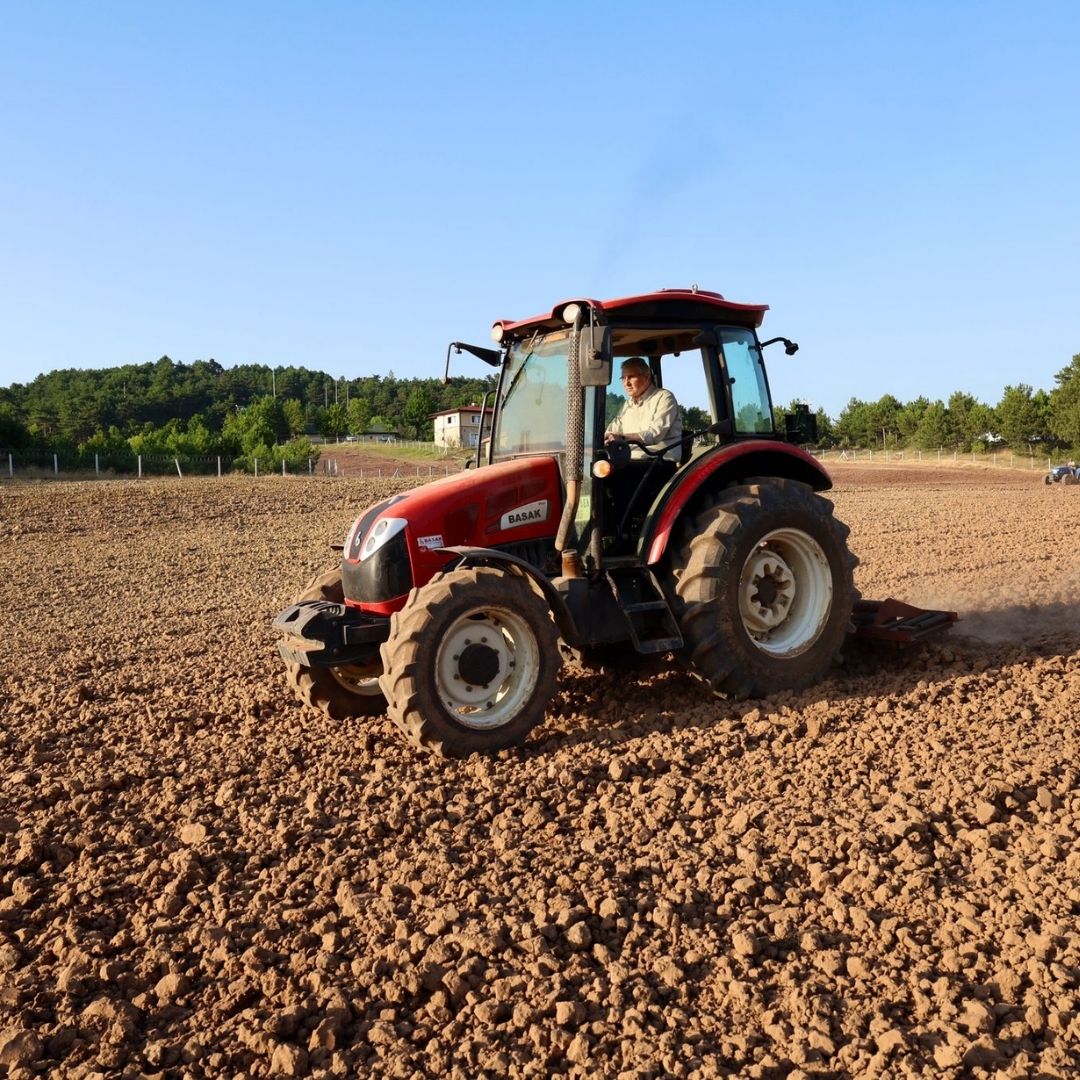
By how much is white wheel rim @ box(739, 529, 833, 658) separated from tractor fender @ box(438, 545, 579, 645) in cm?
123

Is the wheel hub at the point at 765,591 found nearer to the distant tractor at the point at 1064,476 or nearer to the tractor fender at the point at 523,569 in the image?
the tractor fender at the point at 523,569

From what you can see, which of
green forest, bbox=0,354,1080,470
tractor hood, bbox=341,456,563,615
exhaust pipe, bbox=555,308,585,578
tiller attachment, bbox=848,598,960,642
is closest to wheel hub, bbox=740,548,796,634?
→ tiller attachment, bbox=848,598,960,642

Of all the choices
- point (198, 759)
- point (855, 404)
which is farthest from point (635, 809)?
point (855, 404)

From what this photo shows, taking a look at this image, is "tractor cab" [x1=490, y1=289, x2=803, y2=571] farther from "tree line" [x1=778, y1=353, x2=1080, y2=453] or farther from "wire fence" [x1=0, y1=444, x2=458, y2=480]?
"tree line" [x1=778, y1=353, x2=1080, y2=453]

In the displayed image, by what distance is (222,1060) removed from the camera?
2.65m

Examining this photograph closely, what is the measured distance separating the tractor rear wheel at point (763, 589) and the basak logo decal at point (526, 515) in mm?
829

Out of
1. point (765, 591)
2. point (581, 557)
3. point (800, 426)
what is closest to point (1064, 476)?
point (800, 426)

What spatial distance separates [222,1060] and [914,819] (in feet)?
8.51

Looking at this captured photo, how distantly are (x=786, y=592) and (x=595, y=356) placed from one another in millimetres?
2090

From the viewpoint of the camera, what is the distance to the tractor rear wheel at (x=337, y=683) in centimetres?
544

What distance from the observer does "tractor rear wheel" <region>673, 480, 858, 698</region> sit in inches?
213

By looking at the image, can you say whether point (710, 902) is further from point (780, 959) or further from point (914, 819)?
point (914, 819)

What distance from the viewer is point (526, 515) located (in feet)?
17.7

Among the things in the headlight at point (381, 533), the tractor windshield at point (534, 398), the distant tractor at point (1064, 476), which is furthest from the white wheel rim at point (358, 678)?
the distant tractor at point (1064, 476)
